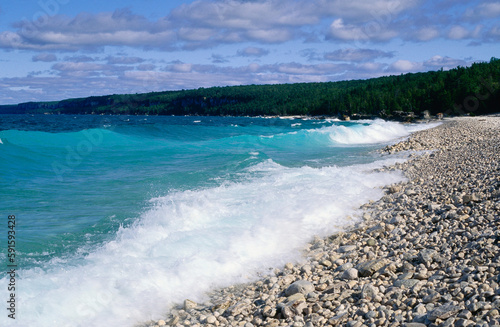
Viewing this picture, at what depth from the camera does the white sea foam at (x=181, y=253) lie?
5989 mm

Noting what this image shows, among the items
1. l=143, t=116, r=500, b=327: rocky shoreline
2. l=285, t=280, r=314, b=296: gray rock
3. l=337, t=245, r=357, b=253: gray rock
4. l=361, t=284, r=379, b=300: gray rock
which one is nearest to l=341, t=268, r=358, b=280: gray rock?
l=143, t=116, r=500, b=327: rocky shoreline

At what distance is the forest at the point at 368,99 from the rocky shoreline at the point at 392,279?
211 feet

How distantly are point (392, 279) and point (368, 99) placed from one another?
334 ft

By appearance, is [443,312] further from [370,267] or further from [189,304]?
[189,304]

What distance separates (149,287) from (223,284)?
1246 millimetres

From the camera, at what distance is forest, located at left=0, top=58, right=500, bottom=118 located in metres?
68.0

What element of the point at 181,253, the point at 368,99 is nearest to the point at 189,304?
the point at 181,253

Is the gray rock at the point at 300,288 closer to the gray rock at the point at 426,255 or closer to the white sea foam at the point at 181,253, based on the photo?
the white sea foam at the point at 181,253

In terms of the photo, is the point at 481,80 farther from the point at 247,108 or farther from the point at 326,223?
the point at 247,108

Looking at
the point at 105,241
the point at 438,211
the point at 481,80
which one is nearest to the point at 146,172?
the point at 105,241

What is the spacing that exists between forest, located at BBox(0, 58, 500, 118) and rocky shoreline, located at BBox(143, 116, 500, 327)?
64222 millimetres

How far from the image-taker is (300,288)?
220 inches

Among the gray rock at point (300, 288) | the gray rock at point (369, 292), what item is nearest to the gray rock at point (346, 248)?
the gray rock at point (300, 288)

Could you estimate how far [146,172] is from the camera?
750 inches
